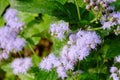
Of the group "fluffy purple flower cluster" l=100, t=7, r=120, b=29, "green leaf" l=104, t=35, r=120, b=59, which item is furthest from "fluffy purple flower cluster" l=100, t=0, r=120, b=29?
"green leaf" l=104, t=35, r=120, b=59

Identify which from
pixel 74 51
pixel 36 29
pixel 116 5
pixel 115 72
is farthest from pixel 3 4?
pixel 115 72

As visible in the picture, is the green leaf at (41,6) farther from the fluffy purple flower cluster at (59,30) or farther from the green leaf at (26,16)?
the green leaf at (26,16)

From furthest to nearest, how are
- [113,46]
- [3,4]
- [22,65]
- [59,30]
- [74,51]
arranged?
[3,4] → [22,65] → [113,46] → [59,30] → [74,51]

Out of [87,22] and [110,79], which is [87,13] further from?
[110,79]

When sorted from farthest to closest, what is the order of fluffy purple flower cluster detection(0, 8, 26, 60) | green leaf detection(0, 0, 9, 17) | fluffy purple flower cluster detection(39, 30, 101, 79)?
1. green leaf detection(0, 0, 9, 17)
2. fluffy purple flower cluster detection(0, 8, 26, 60)
3. fluffy purple flower cluster detection(39, 30, 101, 79)

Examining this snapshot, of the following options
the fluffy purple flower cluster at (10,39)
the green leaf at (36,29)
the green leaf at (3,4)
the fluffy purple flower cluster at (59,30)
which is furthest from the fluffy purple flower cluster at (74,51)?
the green leaf at (3,4)

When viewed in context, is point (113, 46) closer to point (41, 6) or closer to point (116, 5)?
point (116, 5)

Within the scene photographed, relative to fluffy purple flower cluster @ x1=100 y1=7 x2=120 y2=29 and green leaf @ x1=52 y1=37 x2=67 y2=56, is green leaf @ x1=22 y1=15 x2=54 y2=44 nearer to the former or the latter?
green leaf @ x1=52 y1=37 x2=67 y2=56

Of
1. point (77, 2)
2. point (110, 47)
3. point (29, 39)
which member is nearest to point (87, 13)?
point (77, 2)

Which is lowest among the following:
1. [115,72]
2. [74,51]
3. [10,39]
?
[115,72]
